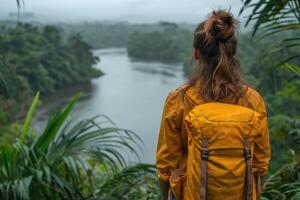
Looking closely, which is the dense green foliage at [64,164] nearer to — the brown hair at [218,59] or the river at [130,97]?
the brown hair at [218,59]

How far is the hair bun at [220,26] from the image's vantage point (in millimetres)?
1000

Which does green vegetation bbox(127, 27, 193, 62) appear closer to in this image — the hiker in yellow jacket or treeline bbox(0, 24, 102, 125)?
treeline bbox(0, 24, 102, 125)

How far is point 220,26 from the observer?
1003 mm

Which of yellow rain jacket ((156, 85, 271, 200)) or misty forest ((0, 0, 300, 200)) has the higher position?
yellow rain jacket ((156, 85, 271, 200))

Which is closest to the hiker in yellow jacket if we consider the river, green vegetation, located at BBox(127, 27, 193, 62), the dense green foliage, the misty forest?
the misty forest

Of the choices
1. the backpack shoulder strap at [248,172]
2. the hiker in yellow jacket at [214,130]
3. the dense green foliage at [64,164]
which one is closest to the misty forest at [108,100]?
the dense green foliage at [64,164]

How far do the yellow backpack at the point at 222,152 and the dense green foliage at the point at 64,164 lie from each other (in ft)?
2.53

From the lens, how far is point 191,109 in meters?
1.00

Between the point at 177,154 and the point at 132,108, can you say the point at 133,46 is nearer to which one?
the point at 132,108

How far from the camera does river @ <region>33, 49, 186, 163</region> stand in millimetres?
19688

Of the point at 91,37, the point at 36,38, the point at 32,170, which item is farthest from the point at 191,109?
the point at 91,37

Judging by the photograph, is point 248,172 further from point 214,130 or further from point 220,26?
point 220,26

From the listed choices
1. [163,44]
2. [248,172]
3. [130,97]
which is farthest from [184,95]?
[163,44]

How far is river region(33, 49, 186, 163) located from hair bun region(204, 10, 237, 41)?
12.6 m
